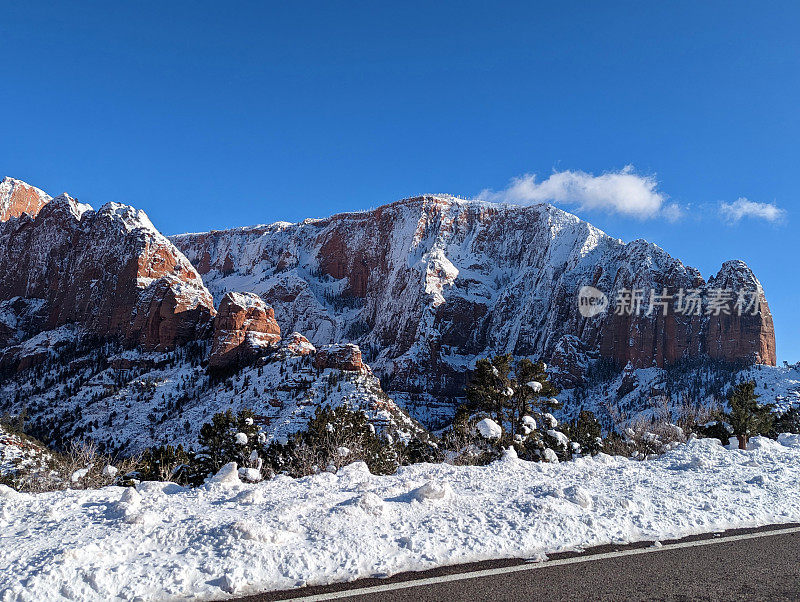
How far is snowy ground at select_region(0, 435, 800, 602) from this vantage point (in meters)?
7.49

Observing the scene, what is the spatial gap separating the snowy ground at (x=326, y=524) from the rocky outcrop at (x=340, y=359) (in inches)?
3457

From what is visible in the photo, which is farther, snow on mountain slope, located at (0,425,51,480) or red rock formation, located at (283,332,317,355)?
red rock formation, located at (283,332,317,355)

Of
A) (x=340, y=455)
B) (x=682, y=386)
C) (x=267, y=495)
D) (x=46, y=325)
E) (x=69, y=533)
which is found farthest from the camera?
(x=46, y=325)

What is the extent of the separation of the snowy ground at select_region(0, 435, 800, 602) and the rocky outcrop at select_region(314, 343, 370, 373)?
87805mm

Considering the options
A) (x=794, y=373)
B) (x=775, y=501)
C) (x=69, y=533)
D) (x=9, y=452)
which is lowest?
(x=9, y=452)

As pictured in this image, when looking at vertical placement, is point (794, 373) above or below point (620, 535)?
above

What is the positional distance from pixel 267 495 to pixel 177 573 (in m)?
4.09

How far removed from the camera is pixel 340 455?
1666 cm

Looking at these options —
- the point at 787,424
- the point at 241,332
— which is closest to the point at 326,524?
the point at 787,424

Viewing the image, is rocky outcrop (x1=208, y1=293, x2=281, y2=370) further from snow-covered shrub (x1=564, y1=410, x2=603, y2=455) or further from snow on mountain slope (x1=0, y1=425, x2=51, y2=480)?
snow-covered shrub (x1=564, y1=410, x2=603, y2=455)

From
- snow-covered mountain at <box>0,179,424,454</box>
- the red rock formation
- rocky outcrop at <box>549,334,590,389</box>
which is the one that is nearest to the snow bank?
snow-covered mountain at <box>0,179,424,454</box>

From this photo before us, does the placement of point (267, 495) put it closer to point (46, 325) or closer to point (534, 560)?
point (534, 560)

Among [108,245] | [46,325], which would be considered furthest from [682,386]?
[46,325]

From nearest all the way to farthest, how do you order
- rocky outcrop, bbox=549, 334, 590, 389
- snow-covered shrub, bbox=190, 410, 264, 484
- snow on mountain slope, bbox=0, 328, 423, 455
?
snow-covered shrub, bbox=190, 410, 264, 484
snow on mountain slope, bbox=0, 328, 423, 455
rocky outcrop, bbox=549, 334, 590, 389
